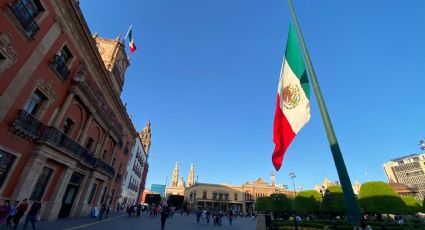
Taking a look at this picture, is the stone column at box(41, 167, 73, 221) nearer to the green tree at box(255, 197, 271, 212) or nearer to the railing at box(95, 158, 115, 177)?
the railing at box(95, 158, 115, 177)

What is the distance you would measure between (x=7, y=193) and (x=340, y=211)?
131 feet

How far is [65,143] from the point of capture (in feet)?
51.3

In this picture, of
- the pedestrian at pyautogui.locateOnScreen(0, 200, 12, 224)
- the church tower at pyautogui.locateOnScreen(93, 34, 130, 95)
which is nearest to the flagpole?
the pedestrian at pyautogui.locateOnScreen(0, 200, 12, 224)

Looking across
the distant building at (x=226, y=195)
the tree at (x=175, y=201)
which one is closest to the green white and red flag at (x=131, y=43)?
the tree at (x=175, y=201)

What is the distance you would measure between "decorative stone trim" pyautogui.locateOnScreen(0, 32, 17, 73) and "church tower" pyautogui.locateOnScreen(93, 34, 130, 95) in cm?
1510

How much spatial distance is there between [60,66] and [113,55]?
42.5 feet

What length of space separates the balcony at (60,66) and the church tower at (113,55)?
10646mm

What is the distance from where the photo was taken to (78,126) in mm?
18172

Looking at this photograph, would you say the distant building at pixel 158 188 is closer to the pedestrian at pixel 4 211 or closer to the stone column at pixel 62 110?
the stone column at pixel 62 110

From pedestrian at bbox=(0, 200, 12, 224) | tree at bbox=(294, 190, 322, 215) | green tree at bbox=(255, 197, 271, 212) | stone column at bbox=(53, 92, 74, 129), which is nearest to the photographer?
pedestrian at bbox=(0, 200, 12, 224)

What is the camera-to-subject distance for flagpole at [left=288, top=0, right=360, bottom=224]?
3480mm


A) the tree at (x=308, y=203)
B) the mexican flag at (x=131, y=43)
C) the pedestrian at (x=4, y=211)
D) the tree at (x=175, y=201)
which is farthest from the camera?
the tree at (x=175, y=201)

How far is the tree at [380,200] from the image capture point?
31.1 m

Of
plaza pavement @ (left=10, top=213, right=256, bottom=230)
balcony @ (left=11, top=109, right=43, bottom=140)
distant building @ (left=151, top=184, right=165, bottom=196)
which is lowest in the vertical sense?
plaza pavement @ (left=10, top=213, right=256, bottom=230)
